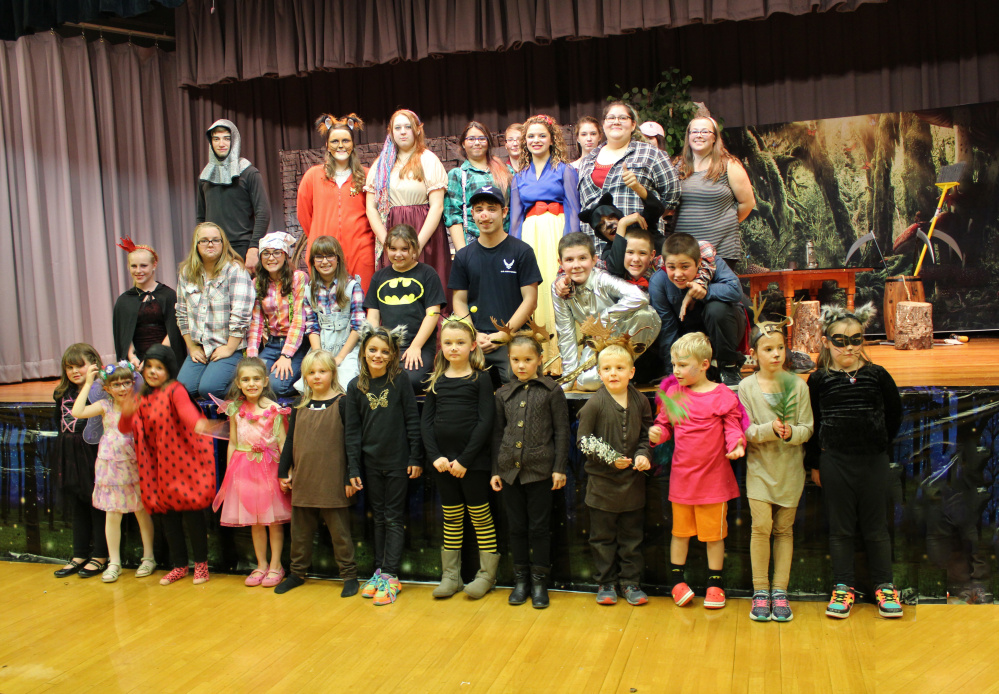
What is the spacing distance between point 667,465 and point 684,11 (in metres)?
4.05

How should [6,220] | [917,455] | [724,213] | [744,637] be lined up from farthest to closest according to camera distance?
[6,220]
[724,213]
[917,455]
[744,637]

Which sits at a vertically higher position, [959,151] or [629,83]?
[629,83]

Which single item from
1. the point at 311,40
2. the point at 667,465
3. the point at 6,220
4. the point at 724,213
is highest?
the point at 311,40

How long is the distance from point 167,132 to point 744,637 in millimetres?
7160

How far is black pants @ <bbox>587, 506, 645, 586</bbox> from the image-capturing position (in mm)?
3166

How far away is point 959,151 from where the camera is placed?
20.5 ft

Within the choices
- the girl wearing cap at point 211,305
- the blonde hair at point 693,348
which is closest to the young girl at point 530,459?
the blonde hair at point 693,348

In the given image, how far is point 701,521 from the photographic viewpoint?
3.07m

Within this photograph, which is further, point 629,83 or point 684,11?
point 629,83

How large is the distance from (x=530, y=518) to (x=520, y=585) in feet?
0.89

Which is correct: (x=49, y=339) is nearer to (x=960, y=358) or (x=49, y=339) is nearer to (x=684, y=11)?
(x=684, y=11)

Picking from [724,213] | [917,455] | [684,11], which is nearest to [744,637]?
[917,455]

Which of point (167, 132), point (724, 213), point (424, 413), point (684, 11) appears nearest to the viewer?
point (424, 413)

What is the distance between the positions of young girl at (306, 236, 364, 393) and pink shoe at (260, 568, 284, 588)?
1.03m
